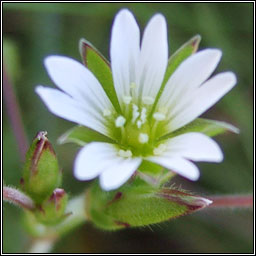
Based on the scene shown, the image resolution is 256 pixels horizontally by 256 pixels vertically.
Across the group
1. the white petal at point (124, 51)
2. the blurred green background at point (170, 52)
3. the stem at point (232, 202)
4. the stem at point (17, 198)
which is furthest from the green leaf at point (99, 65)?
the blurred green background at point (170, 52)

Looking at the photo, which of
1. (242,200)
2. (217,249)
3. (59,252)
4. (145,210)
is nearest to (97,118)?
(145,210)

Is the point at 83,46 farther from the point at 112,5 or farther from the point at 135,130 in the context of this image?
the point at 112,5

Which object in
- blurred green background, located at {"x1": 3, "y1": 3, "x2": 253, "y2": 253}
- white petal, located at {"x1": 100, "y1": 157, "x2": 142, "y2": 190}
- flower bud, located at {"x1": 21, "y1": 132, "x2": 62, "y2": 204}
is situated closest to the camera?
white petal, located at {"x1": 100, "y1": 157, "x2": 142, "y2": 190}

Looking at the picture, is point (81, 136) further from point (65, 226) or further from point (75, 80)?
point (65, 226)

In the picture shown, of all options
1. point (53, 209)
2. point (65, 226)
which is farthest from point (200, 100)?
point (65, 226)

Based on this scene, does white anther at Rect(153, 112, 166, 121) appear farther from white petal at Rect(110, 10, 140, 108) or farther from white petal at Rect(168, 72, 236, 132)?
white petal at Rect(110, 10, 140, 108)

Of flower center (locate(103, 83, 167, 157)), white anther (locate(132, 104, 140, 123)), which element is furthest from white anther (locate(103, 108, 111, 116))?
white anther (locate(132, 104, 140, 123))
